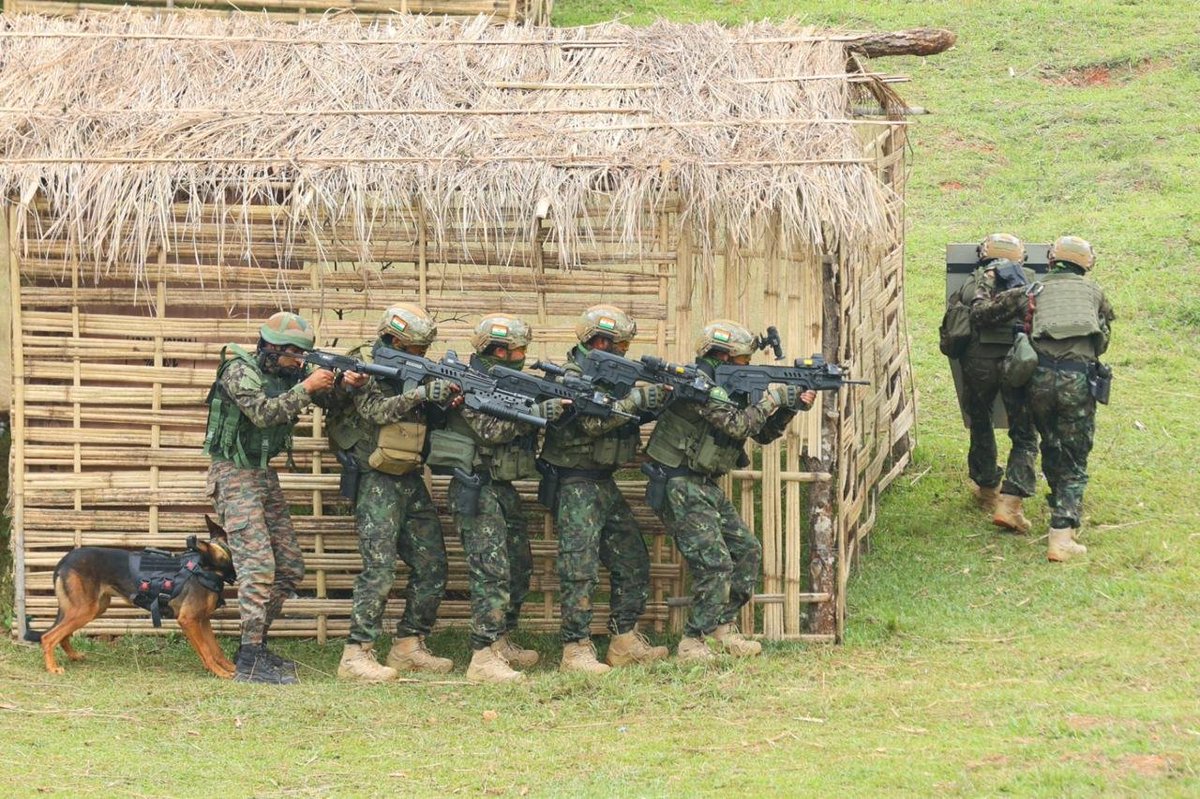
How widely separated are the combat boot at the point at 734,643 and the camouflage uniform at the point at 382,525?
177 centimetres

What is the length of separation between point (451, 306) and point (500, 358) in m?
0.72

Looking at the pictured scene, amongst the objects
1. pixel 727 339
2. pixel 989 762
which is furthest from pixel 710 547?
pixel 989 762

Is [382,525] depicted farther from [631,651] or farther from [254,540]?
[631,651]

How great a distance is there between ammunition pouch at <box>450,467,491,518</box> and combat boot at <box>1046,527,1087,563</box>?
14.4ft

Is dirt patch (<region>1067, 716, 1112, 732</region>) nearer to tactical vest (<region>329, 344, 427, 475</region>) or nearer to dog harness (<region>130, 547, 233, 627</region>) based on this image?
tactical vest (<region>329, 344, 427, 475</region>)

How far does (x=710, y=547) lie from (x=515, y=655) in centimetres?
146

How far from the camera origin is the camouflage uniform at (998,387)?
11875 mm

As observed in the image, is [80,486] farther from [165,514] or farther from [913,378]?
[913,378]

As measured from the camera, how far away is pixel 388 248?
33.9 ft

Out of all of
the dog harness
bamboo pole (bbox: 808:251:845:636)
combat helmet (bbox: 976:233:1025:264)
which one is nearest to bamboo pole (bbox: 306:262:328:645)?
the dog harness

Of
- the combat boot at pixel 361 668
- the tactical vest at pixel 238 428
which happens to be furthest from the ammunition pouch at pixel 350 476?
the combat boot at pixel 361 668

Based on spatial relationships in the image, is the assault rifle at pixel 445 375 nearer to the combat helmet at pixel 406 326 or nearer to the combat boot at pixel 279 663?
the combat helmet at pixel 406 326

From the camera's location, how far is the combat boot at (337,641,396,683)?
9797 mm

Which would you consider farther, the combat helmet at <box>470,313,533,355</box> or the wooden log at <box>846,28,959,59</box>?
the wooden log at <box>846,28,959,59</box>
